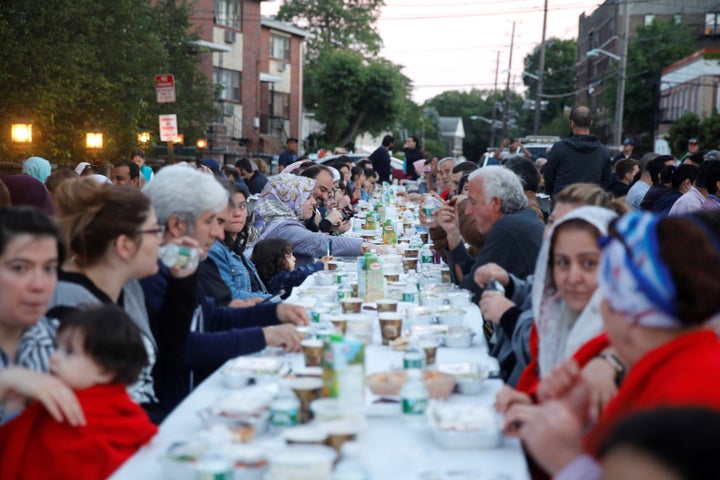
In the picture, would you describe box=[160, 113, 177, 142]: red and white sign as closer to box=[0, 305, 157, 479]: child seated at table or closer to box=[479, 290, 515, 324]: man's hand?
box=[479, 290, 515, 324]: man's hand

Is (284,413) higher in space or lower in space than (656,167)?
lower

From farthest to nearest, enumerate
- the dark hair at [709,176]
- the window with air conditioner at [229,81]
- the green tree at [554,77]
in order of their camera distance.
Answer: the green tree at [554,77] < the window with air conditioner at [229,81] < the dark hair at [709,176]

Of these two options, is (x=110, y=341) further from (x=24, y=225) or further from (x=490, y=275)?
(x=490, y=275)

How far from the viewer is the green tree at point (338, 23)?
205ft

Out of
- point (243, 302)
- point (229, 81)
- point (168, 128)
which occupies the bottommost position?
point (243, 302)

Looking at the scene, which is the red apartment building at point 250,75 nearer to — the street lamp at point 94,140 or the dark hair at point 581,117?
the street lamp at point 94,140

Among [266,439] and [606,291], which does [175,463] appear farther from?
[606,291]

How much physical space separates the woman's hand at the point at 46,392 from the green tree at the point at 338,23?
198 feet

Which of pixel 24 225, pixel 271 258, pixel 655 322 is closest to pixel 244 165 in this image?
pixel 271 258

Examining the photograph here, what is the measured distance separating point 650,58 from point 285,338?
59.0 metres

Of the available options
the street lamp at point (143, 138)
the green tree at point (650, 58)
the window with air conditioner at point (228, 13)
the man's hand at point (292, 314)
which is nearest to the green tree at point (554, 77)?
the green tree at point (650, 58)

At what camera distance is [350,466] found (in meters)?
2.58

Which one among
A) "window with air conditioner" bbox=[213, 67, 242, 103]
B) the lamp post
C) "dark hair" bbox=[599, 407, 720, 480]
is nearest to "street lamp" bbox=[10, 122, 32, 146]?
the lamp post

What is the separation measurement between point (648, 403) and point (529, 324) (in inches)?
88.3
